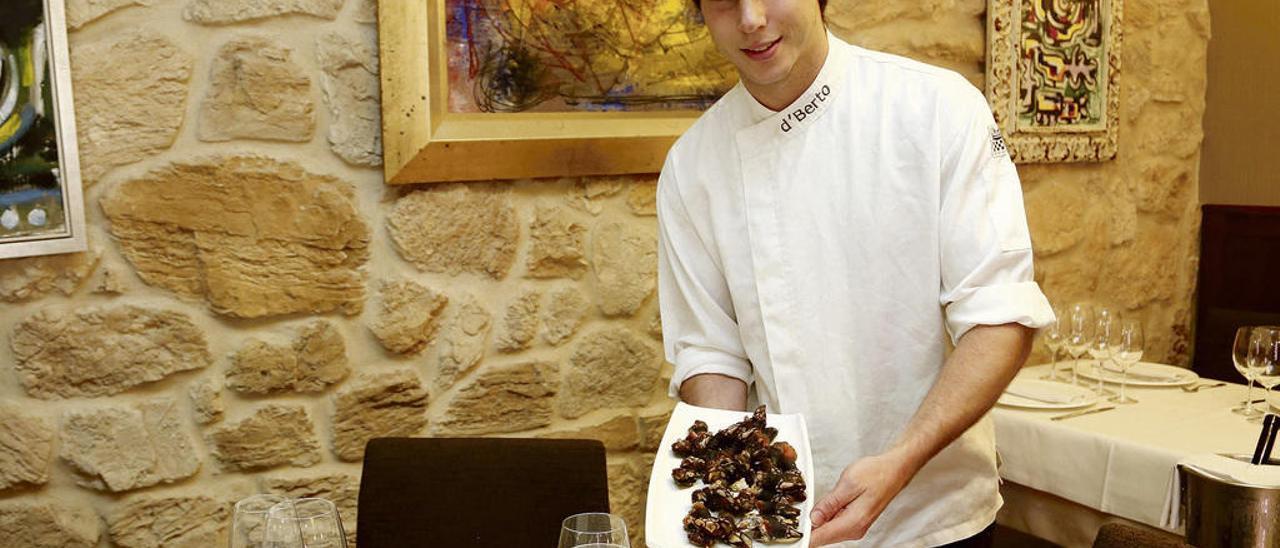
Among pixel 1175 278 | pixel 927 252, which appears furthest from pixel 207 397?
pixel 1175 278

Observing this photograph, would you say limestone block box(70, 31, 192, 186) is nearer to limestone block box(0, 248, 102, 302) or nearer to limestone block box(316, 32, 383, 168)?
limestone block box(0, 248, 102, 302)

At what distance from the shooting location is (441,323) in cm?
236

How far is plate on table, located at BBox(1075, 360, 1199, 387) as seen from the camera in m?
2.71

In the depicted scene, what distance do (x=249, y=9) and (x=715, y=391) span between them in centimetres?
110

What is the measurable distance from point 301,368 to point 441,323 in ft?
0.94

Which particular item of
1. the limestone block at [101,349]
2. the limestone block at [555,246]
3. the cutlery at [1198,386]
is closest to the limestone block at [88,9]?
the limestone block at [101,349]

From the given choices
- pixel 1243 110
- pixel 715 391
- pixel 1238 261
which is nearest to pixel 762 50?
pixel 715 391

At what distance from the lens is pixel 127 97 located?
6.66ft

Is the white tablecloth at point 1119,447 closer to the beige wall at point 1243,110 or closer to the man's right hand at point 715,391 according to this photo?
the man's right hand at point 715,391

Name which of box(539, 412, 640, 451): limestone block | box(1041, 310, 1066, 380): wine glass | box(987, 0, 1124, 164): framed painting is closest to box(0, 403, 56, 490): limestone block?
box(539, 412, 640, 451): limestone block

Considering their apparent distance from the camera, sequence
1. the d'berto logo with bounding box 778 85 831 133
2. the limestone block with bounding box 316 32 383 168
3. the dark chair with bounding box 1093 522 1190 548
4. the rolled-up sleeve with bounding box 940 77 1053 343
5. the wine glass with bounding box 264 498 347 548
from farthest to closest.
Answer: the limestone block with bounding box 316 32 383 168
the d'berto logo with bounding box 778 85 831 133
the rolled-up sleeve with bounding box 940 77 1053 343
the dark chair with bounding box 1093 522 1190 548
the wine glass with bounding box 264 498 347 548

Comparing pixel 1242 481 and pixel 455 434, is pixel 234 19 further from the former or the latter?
pixel 1242 481

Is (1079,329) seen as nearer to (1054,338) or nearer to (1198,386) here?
(1054,338)

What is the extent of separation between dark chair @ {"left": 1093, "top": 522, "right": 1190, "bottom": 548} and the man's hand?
0.87ft
